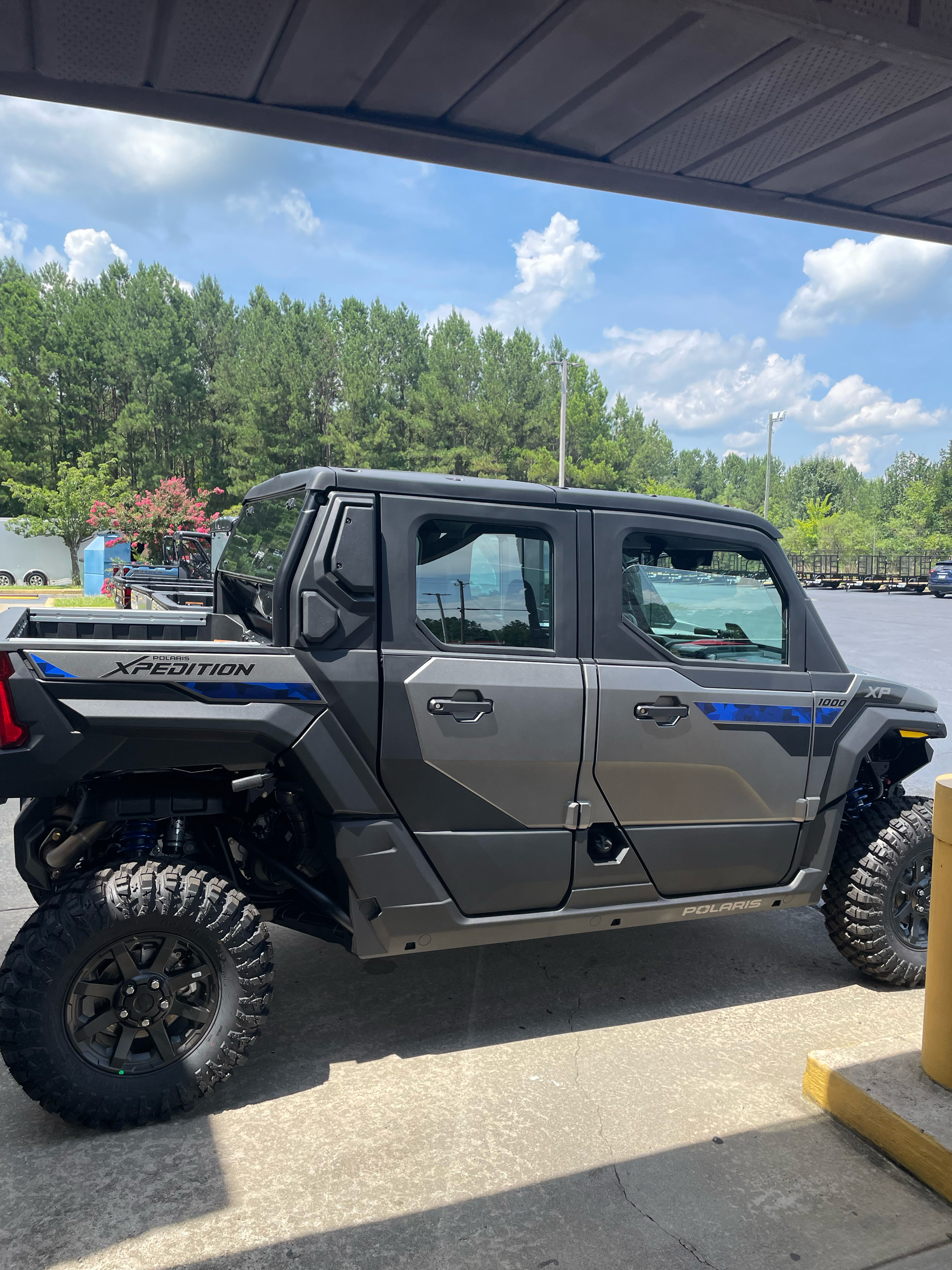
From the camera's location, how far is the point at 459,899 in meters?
3.29

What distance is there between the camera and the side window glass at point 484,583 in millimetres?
3262

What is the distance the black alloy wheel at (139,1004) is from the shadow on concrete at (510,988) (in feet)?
1.16

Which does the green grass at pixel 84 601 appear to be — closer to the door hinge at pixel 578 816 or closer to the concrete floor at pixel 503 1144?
the concrete floor at pixel 503 1144

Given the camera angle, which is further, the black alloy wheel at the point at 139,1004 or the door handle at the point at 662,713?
the door handle at the point at 662,713

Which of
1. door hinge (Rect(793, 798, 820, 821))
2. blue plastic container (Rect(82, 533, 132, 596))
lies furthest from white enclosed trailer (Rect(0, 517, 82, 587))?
door hinge (Rect(793, 798, 820, 821))

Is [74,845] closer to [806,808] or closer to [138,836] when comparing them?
[138,836]

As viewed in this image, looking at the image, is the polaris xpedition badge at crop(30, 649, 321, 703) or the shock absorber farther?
the shock absorber

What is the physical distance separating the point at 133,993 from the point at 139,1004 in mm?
39

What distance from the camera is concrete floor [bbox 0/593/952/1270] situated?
246cm

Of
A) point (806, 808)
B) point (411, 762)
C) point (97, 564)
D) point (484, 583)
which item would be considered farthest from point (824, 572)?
point (411, 762)

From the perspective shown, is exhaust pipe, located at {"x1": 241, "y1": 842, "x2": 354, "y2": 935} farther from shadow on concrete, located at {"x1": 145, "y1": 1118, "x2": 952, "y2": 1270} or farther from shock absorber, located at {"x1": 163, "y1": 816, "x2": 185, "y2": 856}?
shadow on concrete, located at {"x1": 145, "y1": 1118, "x2": 952, "y2": 1270}

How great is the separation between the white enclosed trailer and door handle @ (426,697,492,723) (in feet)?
126

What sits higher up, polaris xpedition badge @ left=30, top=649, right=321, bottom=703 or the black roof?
the black roof

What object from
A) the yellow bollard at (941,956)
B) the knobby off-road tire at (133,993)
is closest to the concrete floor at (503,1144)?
the knobby off-road tire at (133,993)
